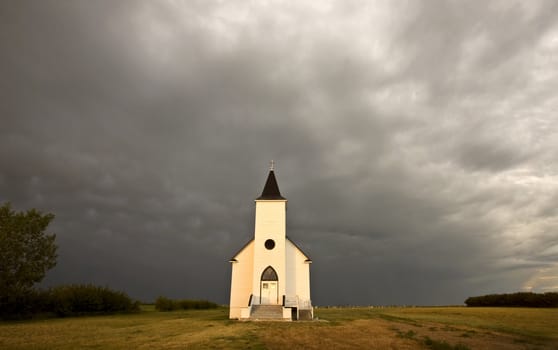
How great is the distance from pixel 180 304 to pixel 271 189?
84.1ft

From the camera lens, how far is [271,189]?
37.0 metres

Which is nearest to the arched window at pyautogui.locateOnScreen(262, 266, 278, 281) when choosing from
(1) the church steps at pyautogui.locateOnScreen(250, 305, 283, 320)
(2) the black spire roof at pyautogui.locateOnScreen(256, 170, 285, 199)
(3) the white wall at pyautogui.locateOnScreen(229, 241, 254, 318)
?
(3) the white wall at pyautogui.locateOnScreen(229, 241, 254, 318)

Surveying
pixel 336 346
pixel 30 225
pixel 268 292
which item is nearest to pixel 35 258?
pixel 30 225

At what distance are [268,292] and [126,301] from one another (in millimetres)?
19335

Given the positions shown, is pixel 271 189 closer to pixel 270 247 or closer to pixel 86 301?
pixel 270 247

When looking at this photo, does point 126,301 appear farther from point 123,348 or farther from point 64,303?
point 123,348

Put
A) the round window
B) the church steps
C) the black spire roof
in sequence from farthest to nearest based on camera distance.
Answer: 1. the black spire roof
2. the round window
3. the church steps

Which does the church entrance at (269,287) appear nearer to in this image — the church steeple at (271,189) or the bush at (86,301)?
the church steeple at (271,189)

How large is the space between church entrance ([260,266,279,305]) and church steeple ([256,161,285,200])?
22.4 ft

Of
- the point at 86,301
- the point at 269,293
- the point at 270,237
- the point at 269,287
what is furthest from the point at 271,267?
the point at 86,301

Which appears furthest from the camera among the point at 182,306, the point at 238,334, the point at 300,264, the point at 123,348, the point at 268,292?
the point at 182,306

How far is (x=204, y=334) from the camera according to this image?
67.3ft

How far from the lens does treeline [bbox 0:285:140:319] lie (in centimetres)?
3253

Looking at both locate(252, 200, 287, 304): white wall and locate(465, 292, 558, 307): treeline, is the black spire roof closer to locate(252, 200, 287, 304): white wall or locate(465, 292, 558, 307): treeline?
locate(252, 200, 287, 304): white wall
